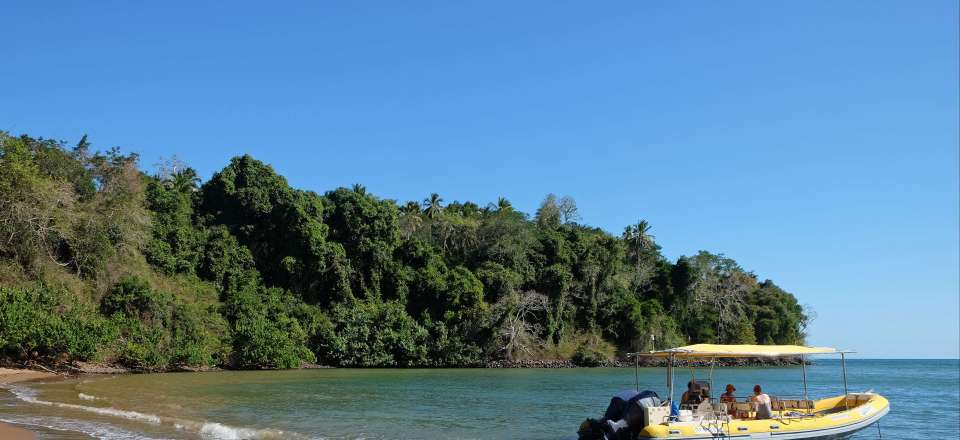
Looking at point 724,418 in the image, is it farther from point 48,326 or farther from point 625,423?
point 48,326

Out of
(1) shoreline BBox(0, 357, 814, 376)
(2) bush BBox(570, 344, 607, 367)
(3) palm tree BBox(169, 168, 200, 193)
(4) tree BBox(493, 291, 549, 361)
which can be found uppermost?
(3) palm tree BBox(169, 168, 200, 193)

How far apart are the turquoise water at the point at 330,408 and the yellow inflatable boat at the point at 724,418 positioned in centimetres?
375

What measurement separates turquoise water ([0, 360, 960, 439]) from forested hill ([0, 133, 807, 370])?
4.82 meters

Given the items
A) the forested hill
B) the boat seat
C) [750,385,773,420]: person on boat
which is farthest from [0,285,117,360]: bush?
the boat seat

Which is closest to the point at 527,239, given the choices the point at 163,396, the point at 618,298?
the point at 618,298

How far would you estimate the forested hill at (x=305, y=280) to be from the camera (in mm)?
33969

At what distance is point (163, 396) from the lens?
75.9ft

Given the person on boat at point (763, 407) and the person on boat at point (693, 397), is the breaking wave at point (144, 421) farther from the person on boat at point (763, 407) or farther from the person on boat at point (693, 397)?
the person on boat at point (763, 407)

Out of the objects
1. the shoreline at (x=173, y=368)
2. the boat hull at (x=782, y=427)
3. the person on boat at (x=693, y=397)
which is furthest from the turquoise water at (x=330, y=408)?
the person on boat at (x=693, y=397)

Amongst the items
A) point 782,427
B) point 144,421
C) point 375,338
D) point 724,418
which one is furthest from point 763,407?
point 375,338

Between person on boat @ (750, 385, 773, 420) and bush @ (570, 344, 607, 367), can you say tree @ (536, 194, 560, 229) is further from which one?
person on boat @ (750, 385, 773, 420)

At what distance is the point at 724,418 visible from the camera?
13766 mm

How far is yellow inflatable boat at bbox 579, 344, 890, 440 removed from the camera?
43.4ft

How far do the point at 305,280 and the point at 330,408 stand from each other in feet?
90.6
